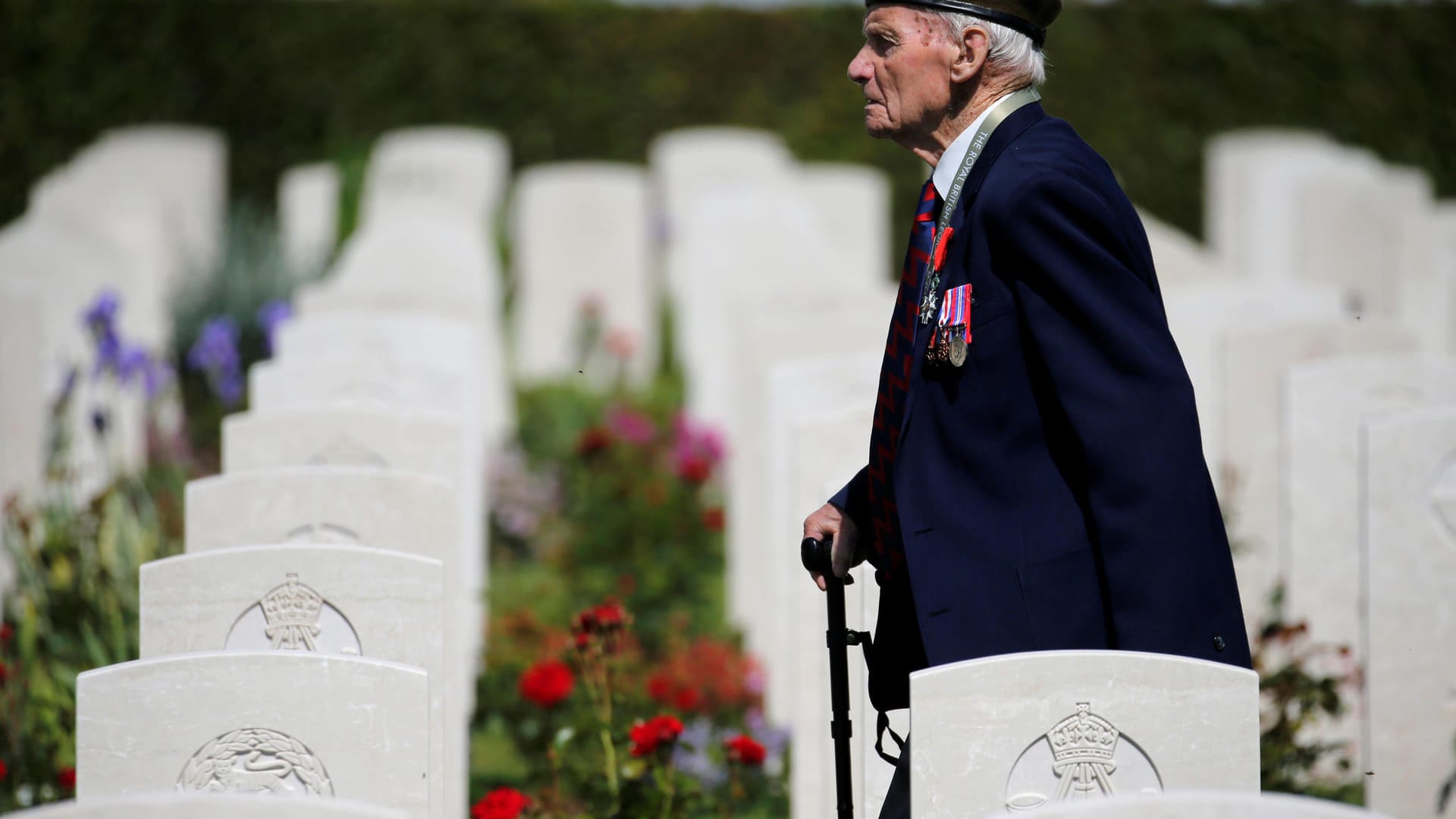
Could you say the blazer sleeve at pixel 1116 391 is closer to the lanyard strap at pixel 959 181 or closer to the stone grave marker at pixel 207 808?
the lanyard strap at pixel 959 181

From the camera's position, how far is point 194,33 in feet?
36.8

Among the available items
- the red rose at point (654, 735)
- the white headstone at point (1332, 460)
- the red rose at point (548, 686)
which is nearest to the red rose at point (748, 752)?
the red rose at point (654, 735)

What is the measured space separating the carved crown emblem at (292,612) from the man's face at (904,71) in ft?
4.04

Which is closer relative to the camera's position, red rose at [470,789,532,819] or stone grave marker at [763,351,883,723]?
red rose at [470,789,532,819]

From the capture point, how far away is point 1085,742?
7.30 feet

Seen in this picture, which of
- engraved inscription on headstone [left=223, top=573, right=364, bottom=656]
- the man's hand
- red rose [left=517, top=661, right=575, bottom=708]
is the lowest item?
red rose [left=517, top=661, right=575, bottom=708]

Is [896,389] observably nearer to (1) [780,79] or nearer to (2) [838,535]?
(2) [838,535]

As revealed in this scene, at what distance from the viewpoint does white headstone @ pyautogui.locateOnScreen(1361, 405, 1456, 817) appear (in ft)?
12.1

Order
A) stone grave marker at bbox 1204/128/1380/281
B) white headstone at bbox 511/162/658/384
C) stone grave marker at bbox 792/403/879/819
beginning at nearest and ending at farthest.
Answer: stone grave marker at bbox 792/403/879/819, stone grave marker at bbox 1204/128/1380/281, white headstone at bbox 511/162/658/384

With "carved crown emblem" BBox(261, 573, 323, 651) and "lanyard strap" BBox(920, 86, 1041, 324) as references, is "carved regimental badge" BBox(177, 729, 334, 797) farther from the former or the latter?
"lanyard strap" BBox(920, 86, 1041, 324)

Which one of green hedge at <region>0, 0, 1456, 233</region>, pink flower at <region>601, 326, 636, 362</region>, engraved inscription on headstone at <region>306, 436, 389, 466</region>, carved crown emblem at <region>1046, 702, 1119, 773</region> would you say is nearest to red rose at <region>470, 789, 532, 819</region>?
engraved inscription on headstone at <region>306, 436, 389, 466</region>

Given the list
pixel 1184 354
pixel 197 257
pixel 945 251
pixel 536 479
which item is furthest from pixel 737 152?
pixel 945 251

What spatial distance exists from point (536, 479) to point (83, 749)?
462 cm

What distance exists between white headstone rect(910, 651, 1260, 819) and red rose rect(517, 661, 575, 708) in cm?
173
